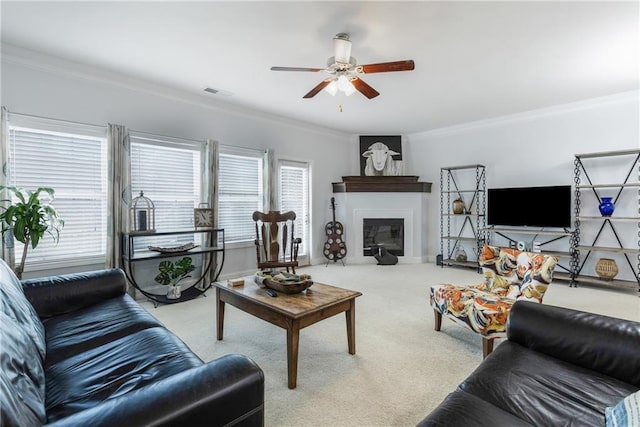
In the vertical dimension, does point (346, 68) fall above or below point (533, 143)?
above

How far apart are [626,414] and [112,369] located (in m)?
1.93

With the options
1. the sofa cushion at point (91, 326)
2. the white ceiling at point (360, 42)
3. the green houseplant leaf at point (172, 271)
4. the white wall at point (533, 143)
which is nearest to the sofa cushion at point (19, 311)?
the sofa cushion at point (91, 326)

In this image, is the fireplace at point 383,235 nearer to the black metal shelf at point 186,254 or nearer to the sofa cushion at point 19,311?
the black metal shelf at point 186,254

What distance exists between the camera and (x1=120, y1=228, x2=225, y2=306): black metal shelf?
11.7 ft

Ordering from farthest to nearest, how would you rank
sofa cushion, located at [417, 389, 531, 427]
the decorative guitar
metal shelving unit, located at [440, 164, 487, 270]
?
1. the decorative guitar
2. metal shelving unit, located at [440, 164, 487, 270]
3. sofa cushion, located at [417, 389, 531, 427]

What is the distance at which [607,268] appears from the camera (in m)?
4.18

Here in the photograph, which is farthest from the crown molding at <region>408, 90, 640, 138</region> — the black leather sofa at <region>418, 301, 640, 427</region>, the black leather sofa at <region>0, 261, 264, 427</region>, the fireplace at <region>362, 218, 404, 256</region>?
the black leather sofa at <region>0, 261, 264, 427</region>

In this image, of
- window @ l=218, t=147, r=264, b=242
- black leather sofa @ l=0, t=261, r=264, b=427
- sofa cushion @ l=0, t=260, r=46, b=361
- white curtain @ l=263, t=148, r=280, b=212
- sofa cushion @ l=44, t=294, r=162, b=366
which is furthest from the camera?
white curtain @ l=263, t=148, r=280, b=212

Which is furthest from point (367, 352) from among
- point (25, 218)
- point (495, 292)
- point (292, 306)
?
point (25, 218)

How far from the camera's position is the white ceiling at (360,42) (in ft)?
7.83

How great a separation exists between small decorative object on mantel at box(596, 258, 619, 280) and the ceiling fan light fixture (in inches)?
173

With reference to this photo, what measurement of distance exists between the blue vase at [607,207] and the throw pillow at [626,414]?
4347 millimetres

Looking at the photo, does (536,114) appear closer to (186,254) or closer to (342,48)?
(342,48)

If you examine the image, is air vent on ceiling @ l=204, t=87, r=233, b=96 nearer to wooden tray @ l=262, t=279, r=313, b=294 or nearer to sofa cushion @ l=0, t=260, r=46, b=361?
wooden tray @ l=262, t=279, r=313, b=294
